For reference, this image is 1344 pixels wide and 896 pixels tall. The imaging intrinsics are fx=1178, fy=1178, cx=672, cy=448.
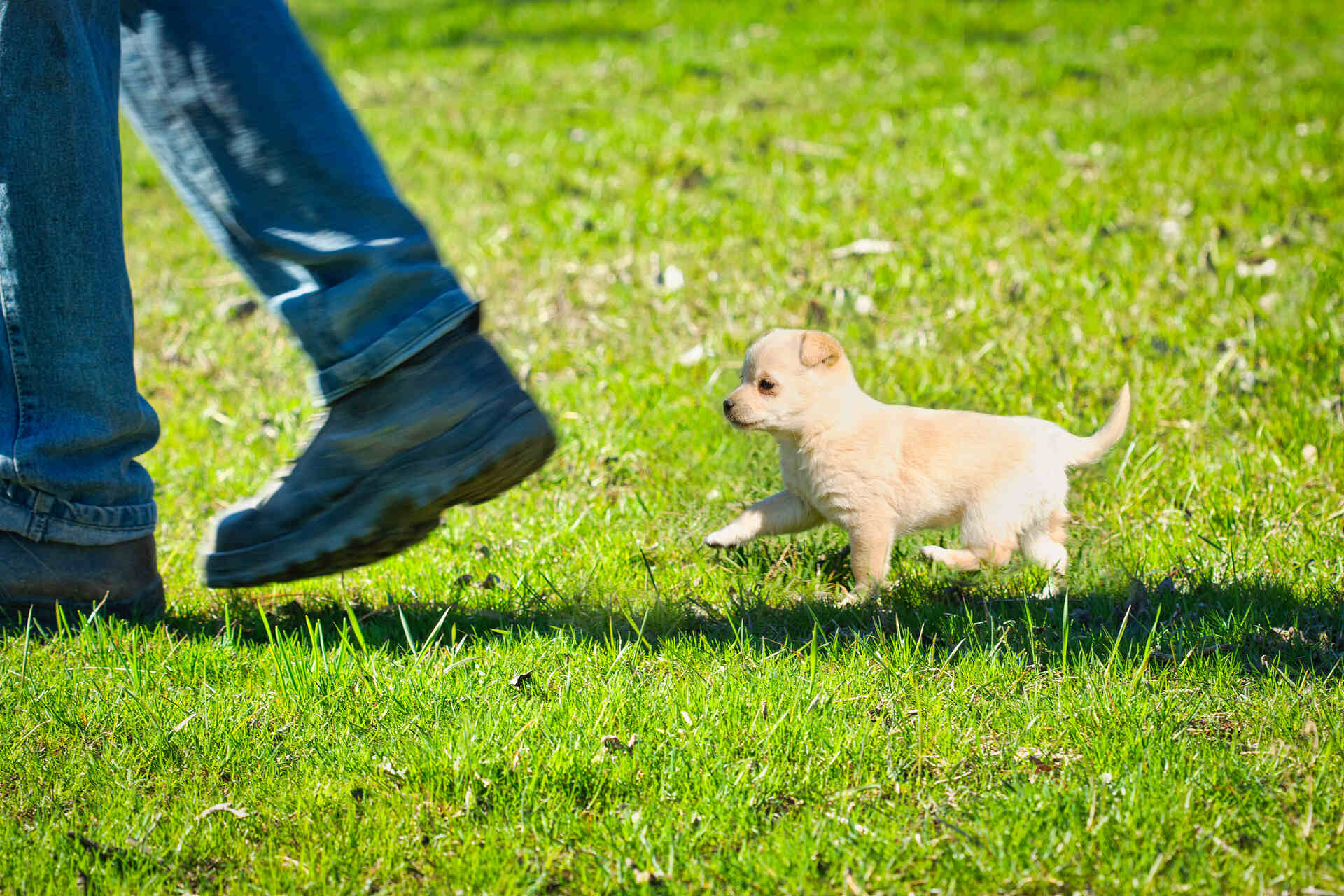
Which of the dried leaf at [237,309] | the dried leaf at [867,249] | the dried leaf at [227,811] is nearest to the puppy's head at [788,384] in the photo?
the dried leaf at [227,811]

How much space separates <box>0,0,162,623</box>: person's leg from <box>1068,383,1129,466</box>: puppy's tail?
213 centimetres

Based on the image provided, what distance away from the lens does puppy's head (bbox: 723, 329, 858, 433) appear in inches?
106

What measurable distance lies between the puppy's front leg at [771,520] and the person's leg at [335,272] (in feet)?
2.25

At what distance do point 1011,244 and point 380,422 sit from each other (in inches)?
142

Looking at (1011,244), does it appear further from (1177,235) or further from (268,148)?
(268,148)

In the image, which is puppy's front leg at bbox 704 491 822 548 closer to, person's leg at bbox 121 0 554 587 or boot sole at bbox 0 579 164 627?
person's leg at bbox 121 0 554 587

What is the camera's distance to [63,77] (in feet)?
7.32

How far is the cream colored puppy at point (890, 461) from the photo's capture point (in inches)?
107

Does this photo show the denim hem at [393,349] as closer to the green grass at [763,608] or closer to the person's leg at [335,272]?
the person's leg at [335,272]

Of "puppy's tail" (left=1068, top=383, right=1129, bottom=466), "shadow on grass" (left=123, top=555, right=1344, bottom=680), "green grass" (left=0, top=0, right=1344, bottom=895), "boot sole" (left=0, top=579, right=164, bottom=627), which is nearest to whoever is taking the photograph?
"green grass" (left=0, top=0, right=1344, bottom=895)

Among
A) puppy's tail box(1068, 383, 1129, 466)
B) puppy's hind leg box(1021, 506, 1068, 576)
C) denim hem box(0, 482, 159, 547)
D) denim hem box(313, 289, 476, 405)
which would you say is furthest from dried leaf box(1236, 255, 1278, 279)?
denim hem box(0, 482, 159, 547)

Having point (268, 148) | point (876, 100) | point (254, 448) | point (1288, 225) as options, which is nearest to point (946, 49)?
point (876, 100)

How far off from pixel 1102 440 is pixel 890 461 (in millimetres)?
536

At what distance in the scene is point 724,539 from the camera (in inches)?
113
